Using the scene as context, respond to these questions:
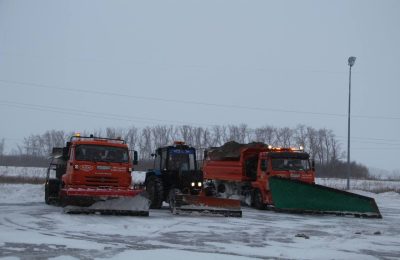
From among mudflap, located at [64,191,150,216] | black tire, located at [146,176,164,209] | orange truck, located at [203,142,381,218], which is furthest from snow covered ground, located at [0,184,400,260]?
black tire, located at [146,176,164,209]

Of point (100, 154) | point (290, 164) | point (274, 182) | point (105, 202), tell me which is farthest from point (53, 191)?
point (290, 164)

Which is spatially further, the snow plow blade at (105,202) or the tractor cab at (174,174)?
the tractor cab at (174,174)

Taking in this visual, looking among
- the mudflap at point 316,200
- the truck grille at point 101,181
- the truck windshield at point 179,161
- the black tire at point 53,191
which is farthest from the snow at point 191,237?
the truck windshield at point 179,161

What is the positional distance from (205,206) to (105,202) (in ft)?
10.8

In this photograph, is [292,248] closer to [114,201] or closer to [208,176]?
[114,201]

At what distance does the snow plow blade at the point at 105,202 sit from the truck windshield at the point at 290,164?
686 centimetres

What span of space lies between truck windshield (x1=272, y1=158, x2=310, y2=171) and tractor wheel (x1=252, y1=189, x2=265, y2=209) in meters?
1.32

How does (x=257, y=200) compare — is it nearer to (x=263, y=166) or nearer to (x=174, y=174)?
(x=263, y=166)

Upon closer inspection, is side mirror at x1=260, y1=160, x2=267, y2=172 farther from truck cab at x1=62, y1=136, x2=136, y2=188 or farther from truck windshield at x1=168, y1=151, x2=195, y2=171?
truck cab at x1=62, y1=136, x2=136, y2=188

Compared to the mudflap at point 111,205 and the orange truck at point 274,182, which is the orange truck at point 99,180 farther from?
the orange truck at point 274,182

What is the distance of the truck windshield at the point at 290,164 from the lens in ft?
69.2

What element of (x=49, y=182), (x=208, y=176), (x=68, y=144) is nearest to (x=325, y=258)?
(x=68, y=144)

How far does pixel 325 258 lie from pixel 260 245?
178 cm

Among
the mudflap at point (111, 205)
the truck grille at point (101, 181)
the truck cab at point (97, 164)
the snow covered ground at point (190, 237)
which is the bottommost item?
the snow covered ground at point (190, 237)
